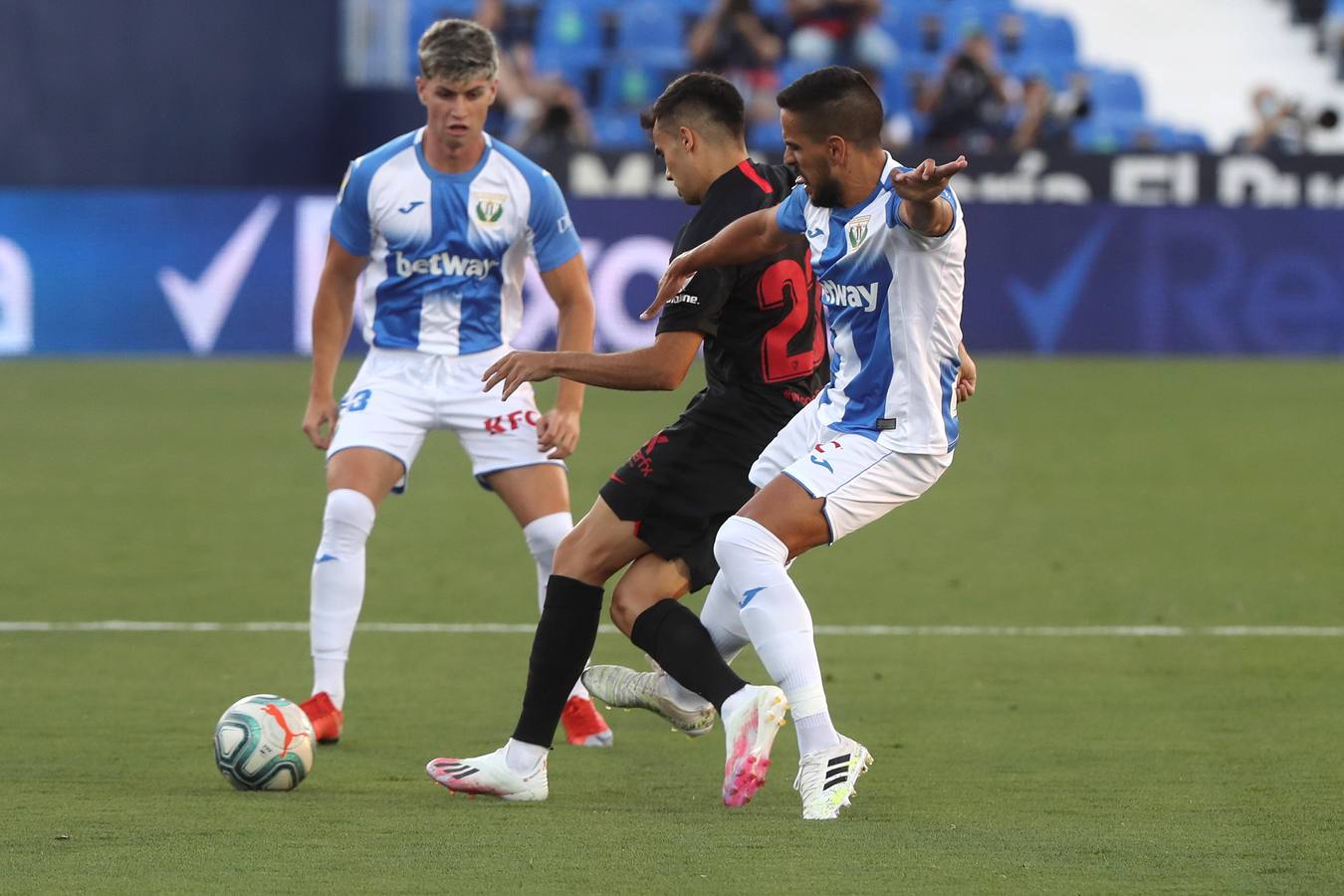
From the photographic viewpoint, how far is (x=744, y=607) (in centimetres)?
491

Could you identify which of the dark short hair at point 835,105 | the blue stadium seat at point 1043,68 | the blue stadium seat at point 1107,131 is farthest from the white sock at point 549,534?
the blue stadium seat at point 1043,68

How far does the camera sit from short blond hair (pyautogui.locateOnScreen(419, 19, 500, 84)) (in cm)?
594

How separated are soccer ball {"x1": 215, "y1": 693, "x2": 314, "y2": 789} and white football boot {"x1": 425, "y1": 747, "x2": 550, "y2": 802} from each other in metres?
0.36

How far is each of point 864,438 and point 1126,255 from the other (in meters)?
14.2

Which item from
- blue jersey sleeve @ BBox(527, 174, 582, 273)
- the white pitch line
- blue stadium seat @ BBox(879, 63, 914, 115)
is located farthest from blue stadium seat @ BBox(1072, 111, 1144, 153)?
blue jersey sleeve @ BBox(527, 174, 582, 273)

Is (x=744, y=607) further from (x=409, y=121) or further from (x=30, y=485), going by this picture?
(x=409, y=121)

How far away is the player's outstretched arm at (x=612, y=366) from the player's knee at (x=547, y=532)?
40.4 inches

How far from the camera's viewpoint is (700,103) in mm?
5230

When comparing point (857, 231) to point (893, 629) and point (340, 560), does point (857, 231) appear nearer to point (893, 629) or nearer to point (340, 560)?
point (340, 560)

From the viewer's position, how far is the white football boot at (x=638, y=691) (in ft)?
17.8

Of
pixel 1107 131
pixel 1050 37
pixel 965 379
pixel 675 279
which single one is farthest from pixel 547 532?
pixel 1050 37

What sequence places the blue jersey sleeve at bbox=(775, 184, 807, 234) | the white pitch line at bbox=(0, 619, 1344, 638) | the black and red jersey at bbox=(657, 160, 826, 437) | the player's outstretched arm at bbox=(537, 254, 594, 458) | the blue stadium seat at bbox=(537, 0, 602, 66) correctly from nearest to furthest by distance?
1. the blue jersey sleeve at bbox=(775, 184, 807, 234)
2. the black and red jersey at bbox=(657, 160, 826, 437)
3. the player's outstretched arm at bbox=(537, 254, 594, 458)
4. the white pitch line at bbox=(0, 619, 1344, 638)
5. the blue stadium seat at bbox=(537, 0, 602, 66)

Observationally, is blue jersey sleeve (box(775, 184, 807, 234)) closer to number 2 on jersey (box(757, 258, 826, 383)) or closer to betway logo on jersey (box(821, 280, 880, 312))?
betway logo on jersey (box(821, 280, 880, 312))

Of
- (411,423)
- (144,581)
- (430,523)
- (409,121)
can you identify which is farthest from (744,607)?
(409,121)
